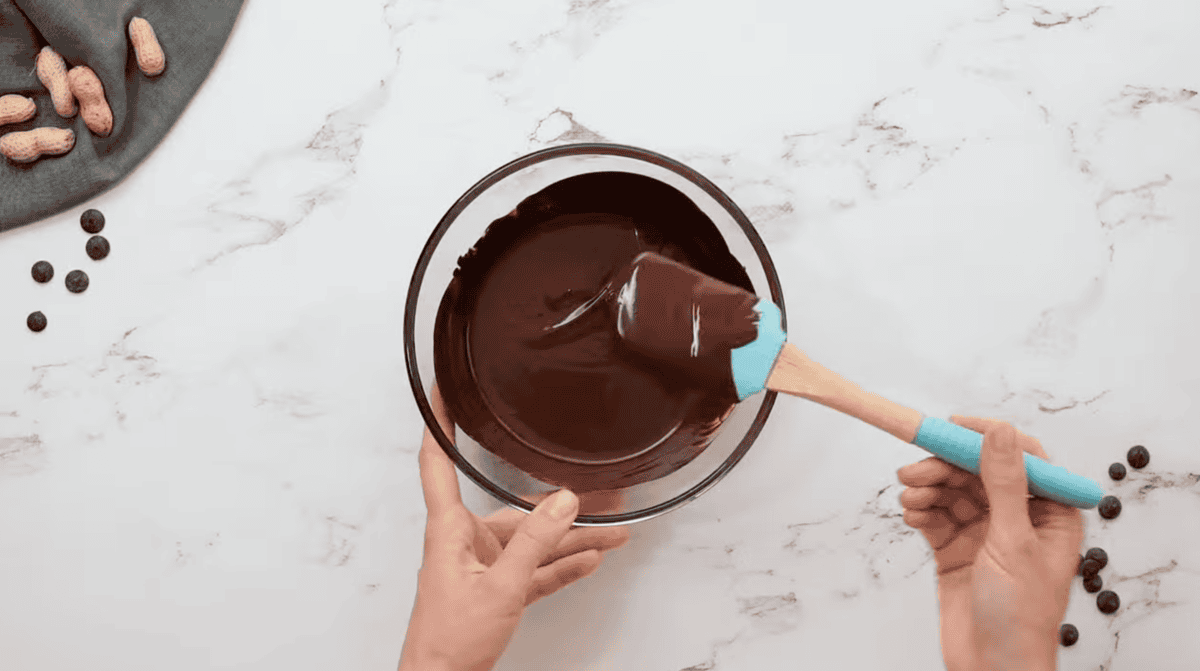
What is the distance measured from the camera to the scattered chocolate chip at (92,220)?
978mm

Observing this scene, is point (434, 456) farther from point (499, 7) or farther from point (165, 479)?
point (499, 7)

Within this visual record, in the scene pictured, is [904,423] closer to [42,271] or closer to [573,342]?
[573,342]

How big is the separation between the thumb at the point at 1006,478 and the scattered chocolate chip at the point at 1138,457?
30 centimetres

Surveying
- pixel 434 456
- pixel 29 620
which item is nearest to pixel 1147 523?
pixel 434 456

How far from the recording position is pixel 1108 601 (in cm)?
97

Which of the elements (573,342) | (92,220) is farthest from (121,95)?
(573,342)

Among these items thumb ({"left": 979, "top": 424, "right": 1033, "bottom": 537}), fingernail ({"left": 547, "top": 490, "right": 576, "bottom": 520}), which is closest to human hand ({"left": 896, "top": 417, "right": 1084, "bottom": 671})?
thumb ({"left": 979, "top": 424, "right": 1033, "bottom": 537})

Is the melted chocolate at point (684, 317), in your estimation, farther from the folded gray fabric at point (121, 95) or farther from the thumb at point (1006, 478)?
the folded gray fabric at point (121, 95)

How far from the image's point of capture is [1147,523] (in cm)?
98

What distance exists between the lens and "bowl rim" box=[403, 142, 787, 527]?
32.8 inches

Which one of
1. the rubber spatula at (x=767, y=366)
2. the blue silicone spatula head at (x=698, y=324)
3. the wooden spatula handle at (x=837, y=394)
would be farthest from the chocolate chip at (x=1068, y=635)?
the blue silicone spatula head at (x=698, y=324)

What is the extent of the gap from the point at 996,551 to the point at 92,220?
101 centimetres

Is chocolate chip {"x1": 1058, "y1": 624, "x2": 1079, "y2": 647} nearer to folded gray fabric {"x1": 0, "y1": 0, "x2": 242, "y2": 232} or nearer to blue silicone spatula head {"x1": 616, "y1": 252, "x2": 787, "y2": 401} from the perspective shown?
blue silicone spatula head {"x1": 616, "y1": 252, "x2": 787, "y2": 401}

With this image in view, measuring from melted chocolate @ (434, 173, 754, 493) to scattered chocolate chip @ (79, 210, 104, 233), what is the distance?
43 centimetres
